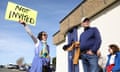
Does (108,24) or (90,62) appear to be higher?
(108,24)

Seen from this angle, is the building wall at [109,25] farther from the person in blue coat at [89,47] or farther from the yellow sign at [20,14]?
the yellow sign at [20,14]

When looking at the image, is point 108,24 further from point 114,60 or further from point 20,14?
point 20,14

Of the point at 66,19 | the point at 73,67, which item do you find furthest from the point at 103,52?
the point at 66,19

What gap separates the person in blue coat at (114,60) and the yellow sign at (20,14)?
2.08 m

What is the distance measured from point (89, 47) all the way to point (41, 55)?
3.21 ft

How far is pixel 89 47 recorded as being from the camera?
6852 millimetres

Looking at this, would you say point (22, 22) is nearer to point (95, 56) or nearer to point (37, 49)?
point (37, 49)

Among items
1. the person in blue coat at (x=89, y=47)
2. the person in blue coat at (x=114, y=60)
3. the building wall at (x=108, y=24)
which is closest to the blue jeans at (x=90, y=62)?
the person in blue coat at (x=89, y=47)

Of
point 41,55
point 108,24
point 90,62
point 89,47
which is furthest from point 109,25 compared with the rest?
point 41,55

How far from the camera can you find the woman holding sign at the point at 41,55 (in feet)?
22.1

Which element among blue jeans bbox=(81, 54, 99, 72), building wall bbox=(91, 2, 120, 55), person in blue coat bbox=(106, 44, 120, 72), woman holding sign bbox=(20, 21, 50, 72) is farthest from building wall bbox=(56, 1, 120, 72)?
woman holding sign bbox=(20, 21, 50, 72)

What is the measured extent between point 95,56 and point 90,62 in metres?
0.16

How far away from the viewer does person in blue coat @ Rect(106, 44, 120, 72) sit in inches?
299

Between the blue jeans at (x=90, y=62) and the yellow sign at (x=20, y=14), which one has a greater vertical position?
the yellow sign at (x=20, y=14)
